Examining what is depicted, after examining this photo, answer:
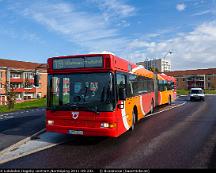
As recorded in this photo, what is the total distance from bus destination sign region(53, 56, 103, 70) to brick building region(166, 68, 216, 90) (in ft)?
421

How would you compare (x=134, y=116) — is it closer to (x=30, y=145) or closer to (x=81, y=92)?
(x=81, y=92)

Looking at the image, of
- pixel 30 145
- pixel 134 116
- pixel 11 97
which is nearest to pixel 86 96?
pixel 30 145

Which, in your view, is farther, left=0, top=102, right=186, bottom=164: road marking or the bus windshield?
the bus windshield

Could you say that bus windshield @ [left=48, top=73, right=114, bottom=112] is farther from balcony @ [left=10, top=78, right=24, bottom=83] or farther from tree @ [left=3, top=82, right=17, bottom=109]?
balcony @ [left=10, top=78, right=24, bottom=83]

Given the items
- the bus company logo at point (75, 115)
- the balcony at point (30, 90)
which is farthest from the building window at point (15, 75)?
the bus company logo at point (75, 115)

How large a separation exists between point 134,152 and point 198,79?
132 meters

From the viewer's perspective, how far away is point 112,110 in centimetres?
863

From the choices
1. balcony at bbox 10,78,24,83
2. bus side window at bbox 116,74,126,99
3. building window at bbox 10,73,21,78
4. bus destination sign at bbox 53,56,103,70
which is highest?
building window at bbox 10,73,21,78

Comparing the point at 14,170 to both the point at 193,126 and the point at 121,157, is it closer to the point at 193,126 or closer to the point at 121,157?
the point at 121,157

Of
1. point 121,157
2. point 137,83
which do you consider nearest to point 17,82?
point 137,83

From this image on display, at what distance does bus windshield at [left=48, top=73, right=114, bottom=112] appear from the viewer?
28.6 feet

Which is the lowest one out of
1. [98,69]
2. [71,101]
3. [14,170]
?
[14,170]

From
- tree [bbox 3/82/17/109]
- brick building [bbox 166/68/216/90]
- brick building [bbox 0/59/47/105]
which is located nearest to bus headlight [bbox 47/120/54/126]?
tree [bbox 3/82/17/109]

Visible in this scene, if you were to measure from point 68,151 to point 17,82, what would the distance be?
70.1 meters
